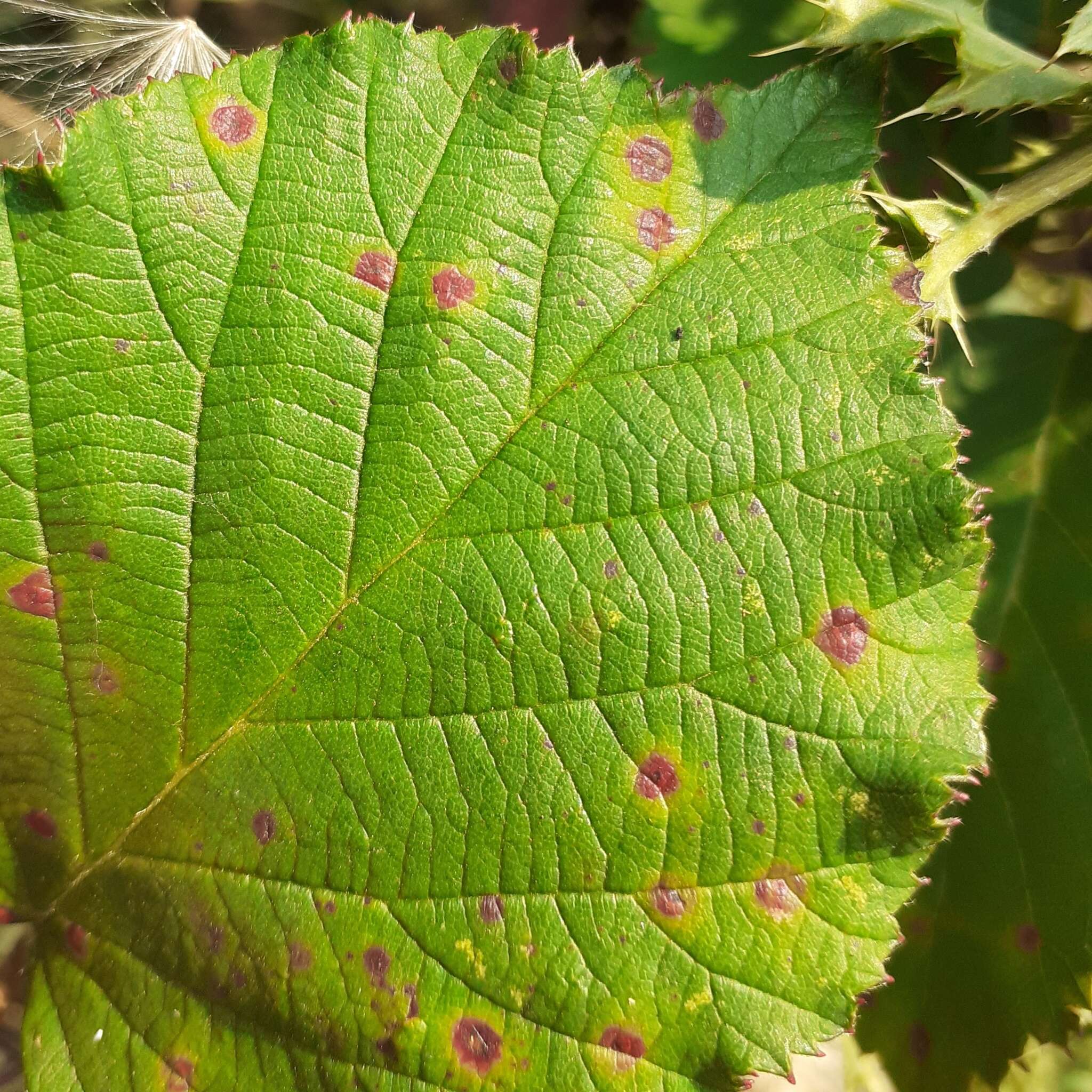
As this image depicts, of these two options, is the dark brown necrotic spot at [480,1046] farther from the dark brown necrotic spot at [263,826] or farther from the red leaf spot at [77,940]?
the red leaf spot at [77,940]

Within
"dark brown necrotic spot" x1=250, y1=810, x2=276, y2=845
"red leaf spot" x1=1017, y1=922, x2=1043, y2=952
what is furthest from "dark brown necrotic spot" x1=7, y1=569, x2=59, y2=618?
"red leaf spot" x1=1017, y1=922, x2=1043, y2=952

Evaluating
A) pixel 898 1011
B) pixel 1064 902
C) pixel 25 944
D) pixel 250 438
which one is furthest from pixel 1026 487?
pixel 25 944

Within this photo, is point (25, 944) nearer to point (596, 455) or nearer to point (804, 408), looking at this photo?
point (596, 455)

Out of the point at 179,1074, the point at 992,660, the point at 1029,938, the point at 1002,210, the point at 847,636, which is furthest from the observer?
the point at 992,660

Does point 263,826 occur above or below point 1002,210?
below

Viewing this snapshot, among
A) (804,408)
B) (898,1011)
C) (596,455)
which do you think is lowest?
(898,1011)

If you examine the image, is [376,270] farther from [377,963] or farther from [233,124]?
[377,963]

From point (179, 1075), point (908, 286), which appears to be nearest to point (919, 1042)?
point (179, 1075)

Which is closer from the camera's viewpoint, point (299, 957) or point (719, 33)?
point (299, 957)
